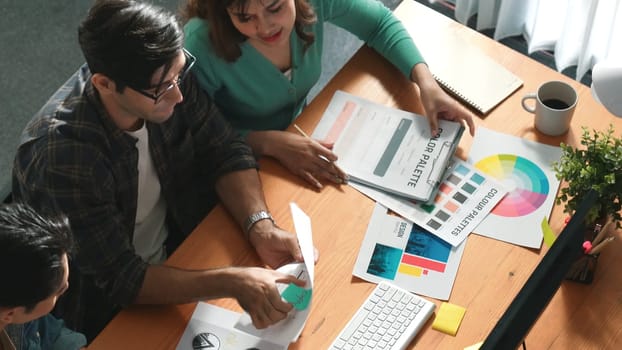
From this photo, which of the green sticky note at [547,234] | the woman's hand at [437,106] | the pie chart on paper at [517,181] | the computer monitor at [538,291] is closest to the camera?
the computer monitor at [538,291]

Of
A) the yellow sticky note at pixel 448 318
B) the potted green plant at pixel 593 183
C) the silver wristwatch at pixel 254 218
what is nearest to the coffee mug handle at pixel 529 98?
the potted green plant at pixel 593 183

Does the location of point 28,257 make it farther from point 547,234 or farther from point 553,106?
point 553,106

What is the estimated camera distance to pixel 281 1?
1647 mm

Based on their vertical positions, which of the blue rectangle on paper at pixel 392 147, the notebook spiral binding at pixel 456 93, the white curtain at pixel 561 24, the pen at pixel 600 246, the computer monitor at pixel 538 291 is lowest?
the white curtain at pixel 561 24

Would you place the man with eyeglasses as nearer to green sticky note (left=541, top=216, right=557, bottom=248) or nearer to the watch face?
the watch face

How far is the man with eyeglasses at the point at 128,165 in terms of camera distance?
4.69 feet

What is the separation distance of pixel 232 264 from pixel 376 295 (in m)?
0.29

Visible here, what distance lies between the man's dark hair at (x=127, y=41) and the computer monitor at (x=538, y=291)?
29.3 inches

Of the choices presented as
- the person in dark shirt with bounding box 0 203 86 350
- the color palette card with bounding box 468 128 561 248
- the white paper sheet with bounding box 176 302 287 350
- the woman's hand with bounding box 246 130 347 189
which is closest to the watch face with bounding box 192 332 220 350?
the white paper sheet with bounding box 176 302 287 350

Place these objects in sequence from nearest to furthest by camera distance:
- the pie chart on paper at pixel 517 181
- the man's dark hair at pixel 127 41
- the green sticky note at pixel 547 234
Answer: the man's dark hair at pixel 127 41, the green sticky note at pixel 547 234, the pie chart on paper at pixel 517 181

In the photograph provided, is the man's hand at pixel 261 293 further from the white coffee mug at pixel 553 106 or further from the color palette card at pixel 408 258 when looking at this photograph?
the white coffee mug at pixel 553 106

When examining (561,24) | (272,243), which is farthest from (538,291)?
(561,24)

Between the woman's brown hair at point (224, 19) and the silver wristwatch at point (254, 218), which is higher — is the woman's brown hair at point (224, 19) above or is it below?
above

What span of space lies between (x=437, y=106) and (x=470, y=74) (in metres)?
0.14
